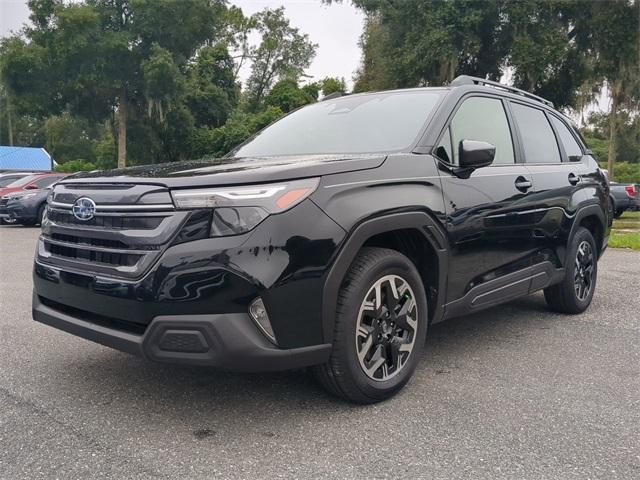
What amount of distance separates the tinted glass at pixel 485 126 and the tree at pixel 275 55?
41462 mm

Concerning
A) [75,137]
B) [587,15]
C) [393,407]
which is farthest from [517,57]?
[75,137]

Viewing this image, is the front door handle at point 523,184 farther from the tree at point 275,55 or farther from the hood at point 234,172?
the tree at point 275,55

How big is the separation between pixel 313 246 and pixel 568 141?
3611 millimetres

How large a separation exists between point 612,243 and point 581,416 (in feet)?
29.3

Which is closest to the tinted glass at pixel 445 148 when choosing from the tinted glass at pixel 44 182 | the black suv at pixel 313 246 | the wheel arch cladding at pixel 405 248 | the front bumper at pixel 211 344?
the black suv at pixel 313 246

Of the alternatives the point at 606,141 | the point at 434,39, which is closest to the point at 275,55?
the point at 434,39

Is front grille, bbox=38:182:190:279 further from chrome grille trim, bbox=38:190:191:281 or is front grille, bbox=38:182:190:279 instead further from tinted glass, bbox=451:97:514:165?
tinted glass, bbox=451:97:514:165

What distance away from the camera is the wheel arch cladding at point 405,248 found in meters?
2.72

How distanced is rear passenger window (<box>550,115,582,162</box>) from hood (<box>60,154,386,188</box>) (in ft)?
9.03

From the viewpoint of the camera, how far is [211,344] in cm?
249

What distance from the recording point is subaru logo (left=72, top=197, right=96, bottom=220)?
2801 millimetres

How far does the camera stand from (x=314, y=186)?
270 cm

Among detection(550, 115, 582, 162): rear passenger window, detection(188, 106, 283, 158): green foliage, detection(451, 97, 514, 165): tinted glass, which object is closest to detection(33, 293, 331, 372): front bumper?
detection(451, 97, 514, 165): tinted glass

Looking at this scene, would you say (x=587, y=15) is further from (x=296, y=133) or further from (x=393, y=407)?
(x=393, y=407)
